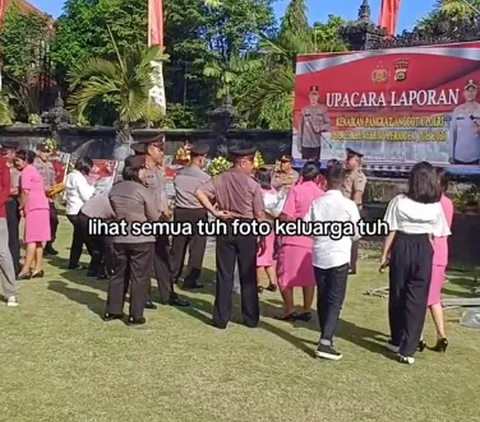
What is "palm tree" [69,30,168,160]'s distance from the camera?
58.4 feet

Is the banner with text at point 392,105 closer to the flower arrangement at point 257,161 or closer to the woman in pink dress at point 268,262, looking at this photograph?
the flower arrangement at point 257,161

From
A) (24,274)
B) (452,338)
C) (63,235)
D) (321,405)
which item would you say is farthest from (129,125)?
(321,405)

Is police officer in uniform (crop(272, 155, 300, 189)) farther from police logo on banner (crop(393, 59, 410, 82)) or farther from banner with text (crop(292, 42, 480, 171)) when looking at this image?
police logo on banner (crop(393, 59, 410, 82))

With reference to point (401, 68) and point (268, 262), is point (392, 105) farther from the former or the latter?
point (268, 262)

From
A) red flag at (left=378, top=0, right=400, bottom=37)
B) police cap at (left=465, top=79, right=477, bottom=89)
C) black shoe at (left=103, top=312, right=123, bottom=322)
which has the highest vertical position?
Answer: red flag at (left=378, top=0, right=400, bottom=37)

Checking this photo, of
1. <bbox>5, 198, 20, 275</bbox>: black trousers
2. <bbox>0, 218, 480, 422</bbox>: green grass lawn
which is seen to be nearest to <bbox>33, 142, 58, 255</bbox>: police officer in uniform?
<bbox>5, 198, 20, 275</bbox>: black trousers

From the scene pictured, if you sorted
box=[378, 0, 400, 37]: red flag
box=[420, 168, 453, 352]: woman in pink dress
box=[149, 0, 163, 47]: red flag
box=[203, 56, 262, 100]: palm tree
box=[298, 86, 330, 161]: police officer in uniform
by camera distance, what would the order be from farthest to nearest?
box=[203, 56, 262, 100]: palm tree, box=[149, 0, 163, 47]: red flag, box=[378, 0, 400, 37]: red flag, box=[298, 86, 330, 161]: police officer in uniform, box=[420, 168, 453, 352]: woman in pink dress

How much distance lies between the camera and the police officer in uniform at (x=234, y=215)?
7.05 meters

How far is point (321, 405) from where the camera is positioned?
5137 millimetres

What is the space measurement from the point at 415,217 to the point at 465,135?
23.1 ft

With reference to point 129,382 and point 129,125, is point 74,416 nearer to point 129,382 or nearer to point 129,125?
point 129,382

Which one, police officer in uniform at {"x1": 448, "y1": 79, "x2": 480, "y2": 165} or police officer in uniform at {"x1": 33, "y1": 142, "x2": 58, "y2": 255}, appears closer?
police officer in uniform at {"x1": 33, "y1": 142, "x2": 58, "y2": 255}

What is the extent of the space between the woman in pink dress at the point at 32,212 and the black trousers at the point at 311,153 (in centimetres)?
655

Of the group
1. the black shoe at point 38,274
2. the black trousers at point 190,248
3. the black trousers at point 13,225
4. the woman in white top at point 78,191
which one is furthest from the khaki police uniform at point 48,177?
the black trousers at point 190,248
